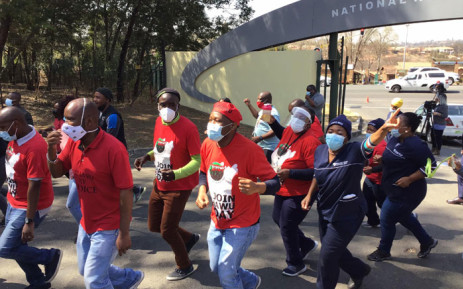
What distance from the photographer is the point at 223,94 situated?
14.2m

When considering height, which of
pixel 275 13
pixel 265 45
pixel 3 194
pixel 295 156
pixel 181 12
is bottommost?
pixel 3 194

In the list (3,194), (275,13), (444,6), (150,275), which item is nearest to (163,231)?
(150,275)

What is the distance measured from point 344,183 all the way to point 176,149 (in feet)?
5.32

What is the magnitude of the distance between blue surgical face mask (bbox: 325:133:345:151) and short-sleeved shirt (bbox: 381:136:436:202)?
4.15ft

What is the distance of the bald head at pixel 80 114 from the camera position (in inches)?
110

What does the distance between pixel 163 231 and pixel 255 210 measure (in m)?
1.14

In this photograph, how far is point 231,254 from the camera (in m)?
2.98

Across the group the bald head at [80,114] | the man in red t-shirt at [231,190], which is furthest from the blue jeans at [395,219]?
the bald head at [80,114]

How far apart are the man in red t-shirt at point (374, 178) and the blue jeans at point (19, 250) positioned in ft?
11.6

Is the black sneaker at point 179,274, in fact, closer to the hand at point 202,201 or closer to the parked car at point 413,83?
the hand at point 202,201

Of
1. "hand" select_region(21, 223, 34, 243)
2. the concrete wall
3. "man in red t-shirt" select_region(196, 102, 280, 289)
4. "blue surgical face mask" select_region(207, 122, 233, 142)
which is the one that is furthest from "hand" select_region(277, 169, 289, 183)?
the concrete wall

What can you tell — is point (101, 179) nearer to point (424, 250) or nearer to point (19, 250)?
point (19, 250)

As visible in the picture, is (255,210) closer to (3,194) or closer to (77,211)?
(77,211)

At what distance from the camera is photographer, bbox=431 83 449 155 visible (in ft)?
31.7
